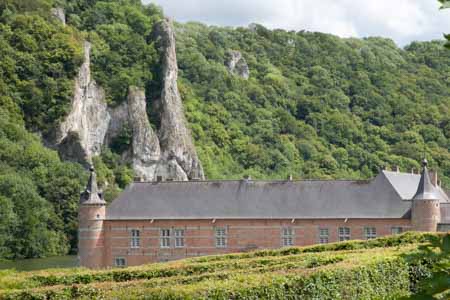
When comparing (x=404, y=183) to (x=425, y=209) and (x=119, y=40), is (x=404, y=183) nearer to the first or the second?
(x=425, y=209)

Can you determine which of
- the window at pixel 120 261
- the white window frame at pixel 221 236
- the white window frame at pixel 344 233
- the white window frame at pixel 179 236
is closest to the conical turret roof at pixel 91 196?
the window at pixel 120 261

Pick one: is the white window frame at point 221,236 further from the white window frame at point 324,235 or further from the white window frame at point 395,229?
the white window frame at point 395,229

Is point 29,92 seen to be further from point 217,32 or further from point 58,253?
point 217,32

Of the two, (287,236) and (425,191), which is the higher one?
(425,191)

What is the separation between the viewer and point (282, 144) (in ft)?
391

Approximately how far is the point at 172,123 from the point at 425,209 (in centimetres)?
5842

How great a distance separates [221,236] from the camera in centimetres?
5156

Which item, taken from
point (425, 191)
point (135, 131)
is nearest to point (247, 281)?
point (425, 191)

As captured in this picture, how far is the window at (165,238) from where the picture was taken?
171ft

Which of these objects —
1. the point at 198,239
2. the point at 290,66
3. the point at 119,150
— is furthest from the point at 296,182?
the point at 290,66

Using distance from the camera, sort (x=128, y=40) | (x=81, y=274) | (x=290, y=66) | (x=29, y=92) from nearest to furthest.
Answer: (x=81, y=274) → (x=29, y=92) → (x=128, y=40) → (x=290, y=66)

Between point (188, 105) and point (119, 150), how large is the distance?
2295cm

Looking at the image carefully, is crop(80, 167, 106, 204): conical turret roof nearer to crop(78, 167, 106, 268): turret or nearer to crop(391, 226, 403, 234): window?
crop(78, 167, 106, 268): turret

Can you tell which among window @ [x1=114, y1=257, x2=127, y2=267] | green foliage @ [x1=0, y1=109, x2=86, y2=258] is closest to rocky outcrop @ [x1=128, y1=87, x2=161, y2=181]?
green foliage @ [x1=0, y1=109, x2=86, y2=258]
